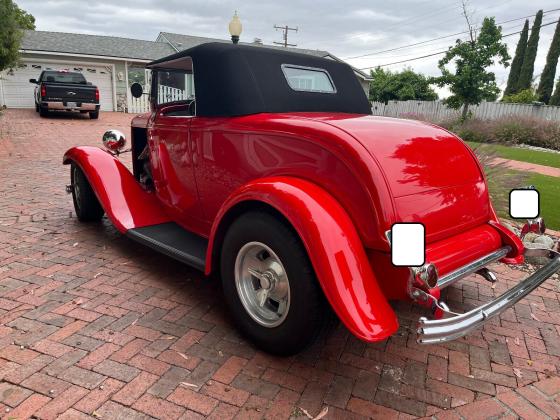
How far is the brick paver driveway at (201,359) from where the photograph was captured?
7.16 feet

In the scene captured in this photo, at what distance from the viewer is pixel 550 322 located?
3152mm

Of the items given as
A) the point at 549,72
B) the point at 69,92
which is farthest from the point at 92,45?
the point at 549,72

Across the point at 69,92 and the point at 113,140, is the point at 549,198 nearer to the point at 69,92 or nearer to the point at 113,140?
the point at 113,140

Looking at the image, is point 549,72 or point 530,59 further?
point 530,59

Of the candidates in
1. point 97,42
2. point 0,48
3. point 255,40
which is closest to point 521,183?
point 0,48

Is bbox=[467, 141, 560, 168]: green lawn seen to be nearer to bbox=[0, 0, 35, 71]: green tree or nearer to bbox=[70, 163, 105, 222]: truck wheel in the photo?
bbox=[70, 163, 105, 222]: truck wheel

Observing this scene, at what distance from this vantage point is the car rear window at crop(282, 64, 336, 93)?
3417mm

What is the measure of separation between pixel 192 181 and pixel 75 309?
1.28 m

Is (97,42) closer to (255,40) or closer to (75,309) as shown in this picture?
(255,40)

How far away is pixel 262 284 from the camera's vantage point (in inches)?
98.8

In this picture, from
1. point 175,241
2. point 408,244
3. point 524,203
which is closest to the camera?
point 408,244

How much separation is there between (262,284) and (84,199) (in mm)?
2981

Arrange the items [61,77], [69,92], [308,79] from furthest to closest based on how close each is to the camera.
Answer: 1. [61,77]
2. [69,92]
3. [308,79]

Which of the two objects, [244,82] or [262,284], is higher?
[244,82]
